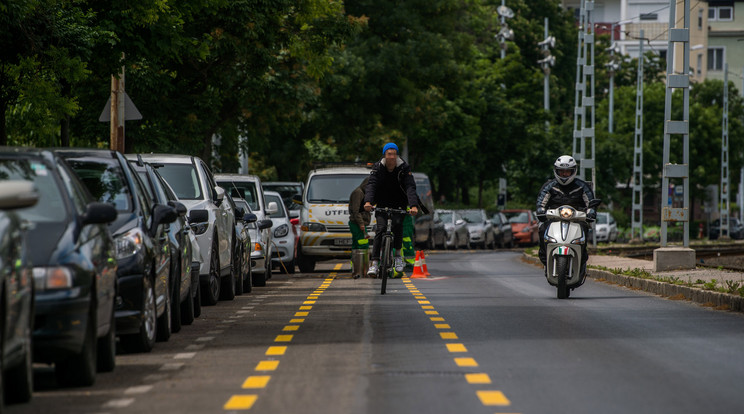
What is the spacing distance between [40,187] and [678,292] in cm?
1225

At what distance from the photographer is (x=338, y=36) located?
1411 inches

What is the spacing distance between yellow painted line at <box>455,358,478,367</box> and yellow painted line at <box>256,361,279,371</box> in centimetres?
132

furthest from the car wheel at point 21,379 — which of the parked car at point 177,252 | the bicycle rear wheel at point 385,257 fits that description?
the bicycle rear wheel at point 385,257

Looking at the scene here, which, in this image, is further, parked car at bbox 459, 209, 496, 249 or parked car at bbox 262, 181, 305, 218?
parked car at bbox 459, 209, 496, 249

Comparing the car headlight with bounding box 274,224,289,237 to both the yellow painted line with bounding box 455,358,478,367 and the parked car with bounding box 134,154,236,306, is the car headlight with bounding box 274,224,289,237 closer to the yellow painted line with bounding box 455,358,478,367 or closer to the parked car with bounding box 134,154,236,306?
the parked car with bounding box 134,154,236,306

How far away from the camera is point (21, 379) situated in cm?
843

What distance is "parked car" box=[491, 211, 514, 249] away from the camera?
5753 centimetres

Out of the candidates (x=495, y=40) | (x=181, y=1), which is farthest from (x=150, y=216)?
(x=495, y=40)

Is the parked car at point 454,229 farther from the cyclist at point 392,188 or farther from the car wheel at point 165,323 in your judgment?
the car wheel at point 165,323

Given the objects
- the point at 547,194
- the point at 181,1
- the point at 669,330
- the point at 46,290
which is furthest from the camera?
the point at 181,1

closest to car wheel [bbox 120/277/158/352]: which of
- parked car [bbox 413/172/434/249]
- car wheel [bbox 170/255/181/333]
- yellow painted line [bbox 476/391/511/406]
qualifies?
car wheel [bbox 170/255/181/333]

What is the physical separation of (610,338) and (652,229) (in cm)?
6960

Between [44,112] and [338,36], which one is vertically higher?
[338,36]

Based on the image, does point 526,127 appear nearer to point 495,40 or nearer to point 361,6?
point 495,40
